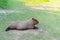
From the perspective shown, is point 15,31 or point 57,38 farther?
point 15,31

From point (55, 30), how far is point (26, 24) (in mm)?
888

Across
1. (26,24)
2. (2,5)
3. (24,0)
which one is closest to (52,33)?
(26,24)

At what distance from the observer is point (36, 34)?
6141 millimetres

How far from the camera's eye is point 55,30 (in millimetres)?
6715

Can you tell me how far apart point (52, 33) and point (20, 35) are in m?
0.95

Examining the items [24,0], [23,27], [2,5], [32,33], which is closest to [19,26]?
[23,27]

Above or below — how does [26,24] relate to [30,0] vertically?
above

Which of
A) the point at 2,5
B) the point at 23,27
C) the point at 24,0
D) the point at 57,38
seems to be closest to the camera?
the point at 57,38

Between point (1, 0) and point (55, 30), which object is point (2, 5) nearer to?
point (1, 0)

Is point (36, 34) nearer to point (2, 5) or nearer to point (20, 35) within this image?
point (20, 35)

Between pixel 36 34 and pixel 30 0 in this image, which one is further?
pixel 30 0

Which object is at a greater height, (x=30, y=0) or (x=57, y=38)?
(x=57, y=38)

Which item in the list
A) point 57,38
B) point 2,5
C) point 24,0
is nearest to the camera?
point 57,38

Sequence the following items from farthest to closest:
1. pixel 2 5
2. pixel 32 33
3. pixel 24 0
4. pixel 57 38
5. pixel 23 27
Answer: pixel 24 0, pixel 2 5, pixel 23 27, pixel 32 33, pixel 57 38
